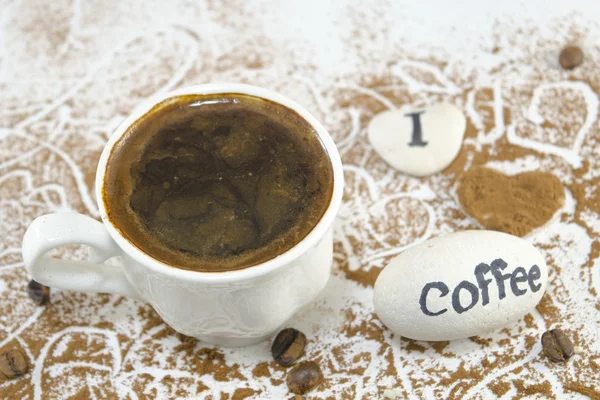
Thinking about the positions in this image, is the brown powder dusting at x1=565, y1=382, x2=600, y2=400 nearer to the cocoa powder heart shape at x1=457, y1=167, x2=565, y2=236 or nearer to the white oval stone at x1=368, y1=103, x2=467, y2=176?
the cocoa powder heart shape at x1=457, y1=167, x2=565, y2=236

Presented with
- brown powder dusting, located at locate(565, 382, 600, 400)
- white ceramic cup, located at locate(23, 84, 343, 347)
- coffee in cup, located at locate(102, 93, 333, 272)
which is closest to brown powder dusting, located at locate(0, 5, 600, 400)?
brown powder dusting, located at locate(565, 382, 600, 400)

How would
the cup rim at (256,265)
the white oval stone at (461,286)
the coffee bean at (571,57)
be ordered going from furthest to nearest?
1. the coffee bean at (571,57)
2. the white oval stone at (461,286)
3. the cup rim at (256,265)

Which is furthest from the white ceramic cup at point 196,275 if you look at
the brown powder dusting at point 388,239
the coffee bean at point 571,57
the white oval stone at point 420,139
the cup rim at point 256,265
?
the coffee bean at point 571,57

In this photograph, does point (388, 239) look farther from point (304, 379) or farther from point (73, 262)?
point (73, 262)

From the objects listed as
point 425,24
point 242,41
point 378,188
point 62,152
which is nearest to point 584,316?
point 378,188

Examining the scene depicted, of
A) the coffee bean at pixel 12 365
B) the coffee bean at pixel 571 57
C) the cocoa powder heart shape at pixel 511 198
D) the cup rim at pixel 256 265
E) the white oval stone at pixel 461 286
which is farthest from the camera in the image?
the coffee bean at pixel 571 57

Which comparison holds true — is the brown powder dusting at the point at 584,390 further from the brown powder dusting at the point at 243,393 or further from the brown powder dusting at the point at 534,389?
the brown powder dusting at the point at 243,393

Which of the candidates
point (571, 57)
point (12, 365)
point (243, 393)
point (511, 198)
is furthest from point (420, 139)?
point (12, 365)

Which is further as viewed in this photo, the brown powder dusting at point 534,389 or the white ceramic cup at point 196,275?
the brown powder dusting at point 534,389
